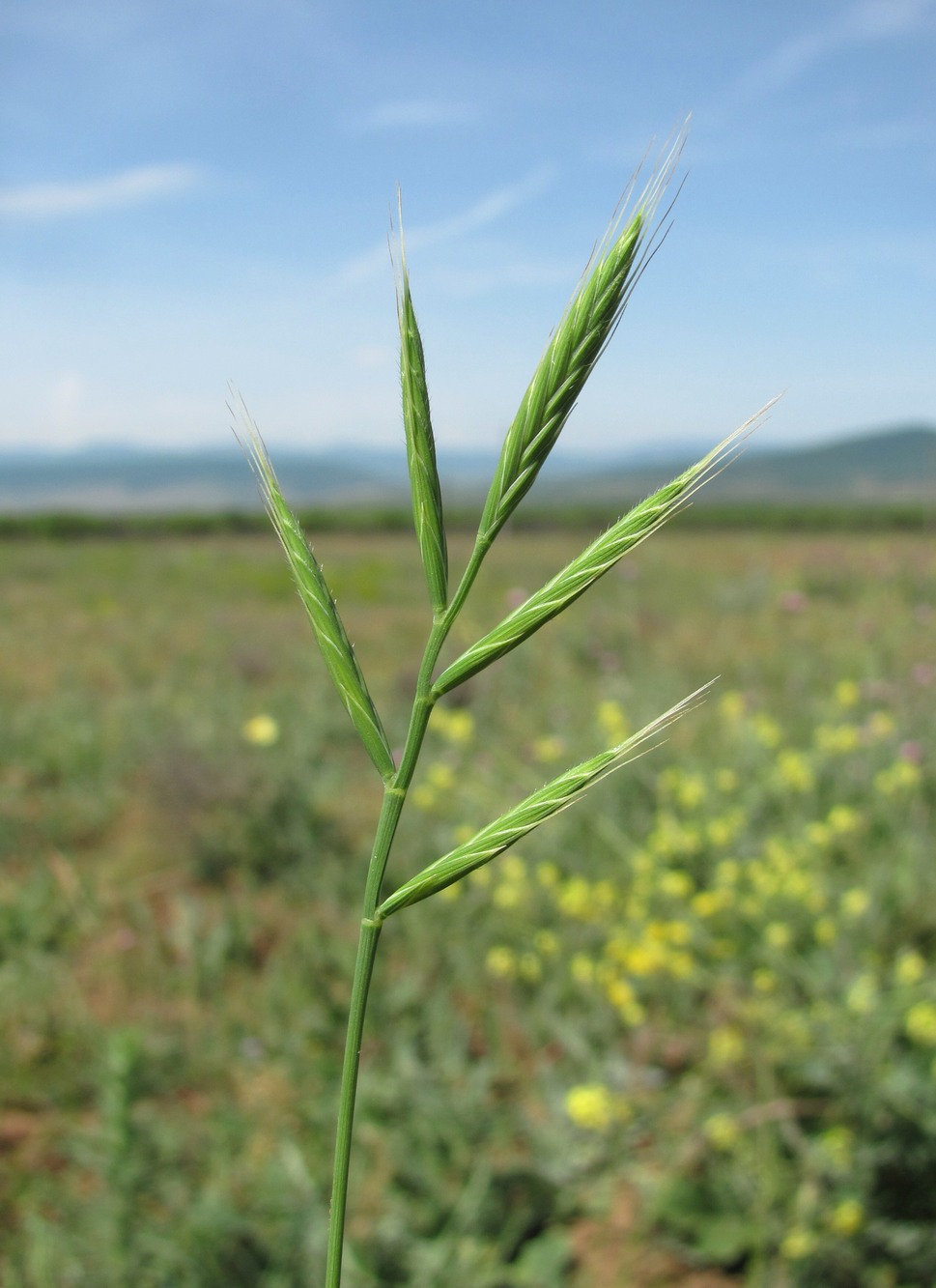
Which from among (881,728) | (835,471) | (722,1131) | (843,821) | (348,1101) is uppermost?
(835,471)

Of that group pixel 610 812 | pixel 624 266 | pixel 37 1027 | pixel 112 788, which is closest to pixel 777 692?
pixel 610 812

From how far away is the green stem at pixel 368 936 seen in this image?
305 millimetres

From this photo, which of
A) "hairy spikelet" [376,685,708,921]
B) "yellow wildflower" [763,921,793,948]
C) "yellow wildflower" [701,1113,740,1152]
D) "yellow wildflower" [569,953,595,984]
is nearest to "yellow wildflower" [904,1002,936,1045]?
"yellow wildflower" [763,921,793,948]

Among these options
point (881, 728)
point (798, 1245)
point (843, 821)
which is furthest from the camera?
point (881, 728)

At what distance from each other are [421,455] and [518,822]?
14cm

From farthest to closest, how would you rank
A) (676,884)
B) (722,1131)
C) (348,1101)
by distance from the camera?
1. (676,884)
2. (722,1131)
3. (348,1101)

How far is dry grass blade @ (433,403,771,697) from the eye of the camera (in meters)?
0.37

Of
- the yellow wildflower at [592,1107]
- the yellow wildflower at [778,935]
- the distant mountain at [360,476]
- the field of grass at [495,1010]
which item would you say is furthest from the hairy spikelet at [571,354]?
the distant mountain at [360,476]

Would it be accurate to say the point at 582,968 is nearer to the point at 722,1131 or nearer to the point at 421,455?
the point at 722,1131

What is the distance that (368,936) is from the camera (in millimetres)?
317

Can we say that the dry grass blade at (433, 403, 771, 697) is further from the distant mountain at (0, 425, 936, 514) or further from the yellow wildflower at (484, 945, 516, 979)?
the distant mountain at (0, 425, 936, 514)

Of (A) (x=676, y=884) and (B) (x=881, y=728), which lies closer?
(A) (x=676, y=884)

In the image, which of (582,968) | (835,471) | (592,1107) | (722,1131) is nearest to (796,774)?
(582,968)

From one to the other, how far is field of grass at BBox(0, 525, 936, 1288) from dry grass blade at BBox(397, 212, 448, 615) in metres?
0.77
